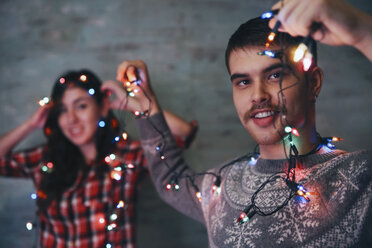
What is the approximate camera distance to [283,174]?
2.88 ft

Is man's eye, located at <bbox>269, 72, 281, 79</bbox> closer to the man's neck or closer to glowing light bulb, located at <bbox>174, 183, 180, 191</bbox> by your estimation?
the man's neck

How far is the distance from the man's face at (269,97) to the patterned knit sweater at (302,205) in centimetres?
11

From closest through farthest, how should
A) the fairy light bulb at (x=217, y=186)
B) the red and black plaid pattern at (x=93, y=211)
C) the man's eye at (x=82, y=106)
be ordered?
the fairy light bulb at (x=217, y=186)
the red and black plaid pattern at (x=93, y=211)
the man's eye at (x=82, y=106)

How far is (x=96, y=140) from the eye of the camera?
1.67m

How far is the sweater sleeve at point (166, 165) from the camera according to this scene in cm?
117

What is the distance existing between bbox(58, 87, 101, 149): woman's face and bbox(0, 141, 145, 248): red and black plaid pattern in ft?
0.64

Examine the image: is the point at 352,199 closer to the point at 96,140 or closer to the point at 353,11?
the point at 353,11

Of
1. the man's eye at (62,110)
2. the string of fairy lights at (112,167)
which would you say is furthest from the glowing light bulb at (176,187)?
the man's eye at (62,110)

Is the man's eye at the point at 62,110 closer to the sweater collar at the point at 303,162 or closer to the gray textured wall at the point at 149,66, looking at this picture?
the gray textured wall at the point at 149,66

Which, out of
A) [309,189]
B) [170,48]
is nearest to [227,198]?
[309,189]

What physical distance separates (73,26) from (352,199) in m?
1.76

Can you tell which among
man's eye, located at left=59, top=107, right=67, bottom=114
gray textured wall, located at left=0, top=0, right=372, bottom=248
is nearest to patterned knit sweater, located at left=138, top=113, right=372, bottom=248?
gray textured wall, located at left=0, top=0, right=372, bottom=248

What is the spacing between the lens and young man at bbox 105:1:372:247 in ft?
2.41

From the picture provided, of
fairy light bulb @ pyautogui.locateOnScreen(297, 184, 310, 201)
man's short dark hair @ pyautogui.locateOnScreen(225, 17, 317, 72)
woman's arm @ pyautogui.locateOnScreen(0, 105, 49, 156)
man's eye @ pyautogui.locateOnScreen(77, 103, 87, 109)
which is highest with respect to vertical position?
man's eye @ pyautogui.locateOnScreen(77, 103, 87, 109)
